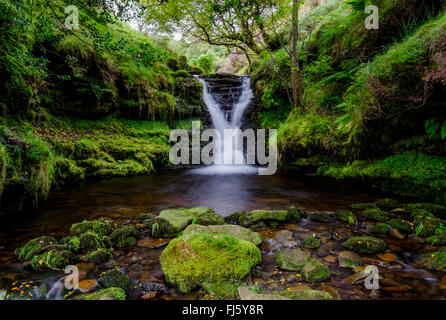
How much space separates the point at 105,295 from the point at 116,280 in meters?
0.26

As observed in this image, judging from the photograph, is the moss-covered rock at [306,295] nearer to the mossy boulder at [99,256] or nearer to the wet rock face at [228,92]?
the mossy boulder at [99,256]

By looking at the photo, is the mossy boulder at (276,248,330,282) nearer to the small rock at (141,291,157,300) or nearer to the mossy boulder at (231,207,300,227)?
the mossy boulder at (231,207,300,227)

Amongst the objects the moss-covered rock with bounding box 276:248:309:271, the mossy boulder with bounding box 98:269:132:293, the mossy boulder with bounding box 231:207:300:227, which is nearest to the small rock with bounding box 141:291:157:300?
the mossy boulder with bounding box 98:269:132:293

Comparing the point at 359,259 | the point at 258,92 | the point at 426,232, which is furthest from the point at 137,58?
the point at 258,92

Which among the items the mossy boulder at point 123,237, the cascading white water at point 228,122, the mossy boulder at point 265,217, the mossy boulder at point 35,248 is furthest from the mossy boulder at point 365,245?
the cascading white water at point 228,122

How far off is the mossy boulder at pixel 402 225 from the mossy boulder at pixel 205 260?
2196 mm

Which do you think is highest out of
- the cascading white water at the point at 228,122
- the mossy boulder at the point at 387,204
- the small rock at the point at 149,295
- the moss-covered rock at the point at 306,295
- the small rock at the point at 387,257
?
the cascading white water at the point at 228,122

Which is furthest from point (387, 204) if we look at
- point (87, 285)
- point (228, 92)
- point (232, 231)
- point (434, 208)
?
point (228, 92)

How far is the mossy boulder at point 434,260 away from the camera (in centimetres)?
226

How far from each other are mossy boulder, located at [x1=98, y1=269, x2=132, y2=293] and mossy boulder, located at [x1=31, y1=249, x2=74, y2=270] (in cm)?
52

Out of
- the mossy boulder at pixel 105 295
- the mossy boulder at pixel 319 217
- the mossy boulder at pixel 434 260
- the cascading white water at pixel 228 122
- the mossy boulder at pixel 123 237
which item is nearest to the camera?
the mossy boulder at pixel 105 295

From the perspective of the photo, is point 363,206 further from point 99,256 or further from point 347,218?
point 99,256

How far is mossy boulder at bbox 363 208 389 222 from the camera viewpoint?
3.56m

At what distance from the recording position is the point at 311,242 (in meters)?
2.84
